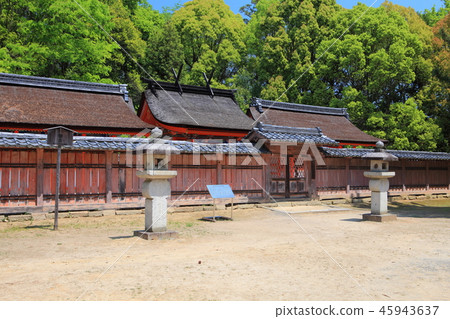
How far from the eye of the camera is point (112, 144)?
14062 mm

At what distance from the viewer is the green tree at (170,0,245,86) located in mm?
35463

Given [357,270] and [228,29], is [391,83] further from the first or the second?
[357,270]

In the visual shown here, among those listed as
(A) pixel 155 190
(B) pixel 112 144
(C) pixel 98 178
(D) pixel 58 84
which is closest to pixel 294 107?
(D) pixel 58 84

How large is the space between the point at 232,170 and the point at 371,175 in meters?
5.84

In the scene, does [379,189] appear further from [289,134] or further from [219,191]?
[289,134]

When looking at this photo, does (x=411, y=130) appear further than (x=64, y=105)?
Yes

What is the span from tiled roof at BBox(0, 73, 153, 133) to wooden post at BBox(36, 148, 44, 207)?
3769 mm

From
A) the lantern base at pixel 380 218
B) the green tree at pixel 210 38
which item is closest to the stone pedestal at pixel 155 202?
the lantern base at pixel 380 218

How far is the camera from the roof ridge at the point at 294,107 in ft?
83.3

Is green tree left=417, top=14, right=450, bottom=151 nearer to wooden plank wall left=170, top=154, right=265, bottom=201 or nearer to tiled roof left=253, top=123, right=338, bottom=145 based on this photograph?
Answer: tiled roof left=253, top=123, right=338, bottom=145

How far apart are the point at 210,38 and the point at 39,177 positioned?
26634 mm

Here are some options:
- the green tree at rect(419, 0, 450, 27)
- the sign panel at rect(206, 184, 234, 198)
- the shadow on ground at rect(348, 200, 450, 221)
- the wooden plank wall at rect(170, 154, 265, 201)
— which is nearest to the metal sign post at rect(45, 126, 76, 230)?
the sign panel at rect(206, 184, 234, 198)

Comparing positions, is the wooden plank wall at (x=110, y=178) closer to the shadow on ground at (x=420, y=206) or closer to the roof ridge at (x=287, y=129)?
the roof ridge at (x=287, y=129)

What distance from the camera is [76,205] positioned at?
44.6 ft
